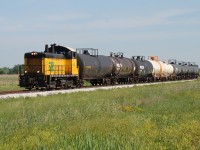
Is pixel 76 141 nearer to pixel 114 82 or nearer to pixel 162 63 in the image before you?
pixel 114 82

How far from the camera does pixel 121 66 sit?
140ft

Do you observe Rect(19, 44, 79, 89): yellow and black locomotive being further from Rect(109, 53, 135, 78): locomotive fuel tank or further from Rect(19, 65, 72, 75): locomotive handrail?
Rect(109, 53, 135, 78): locomotive fuel tank

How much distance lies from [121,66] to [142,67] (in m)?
7.90

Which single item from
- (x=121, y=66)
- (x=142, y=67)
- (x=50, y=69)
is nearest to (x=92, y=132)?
(x=50, y=69)

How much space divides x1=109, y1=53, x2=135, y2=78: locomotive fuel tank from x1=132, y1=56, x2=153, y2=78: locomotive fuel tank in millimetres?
1434

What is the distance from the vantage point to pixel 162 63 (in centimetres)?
6106

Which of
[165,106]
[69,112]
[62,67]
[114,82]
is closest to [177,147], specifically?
[69,112]

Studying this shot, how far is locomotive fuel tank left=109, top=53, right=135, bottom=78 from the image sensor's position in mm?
41281

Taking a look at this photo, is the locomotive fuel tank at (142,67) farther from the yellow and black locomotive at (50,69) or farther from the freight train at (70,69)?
the yellow and black locomotive at (50,69)

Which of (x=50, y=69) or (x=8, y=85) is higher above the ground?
(x=50, y=69)

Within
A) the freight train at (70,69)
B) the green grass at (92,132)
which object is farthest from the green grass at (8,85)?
the green grass at (92,132)

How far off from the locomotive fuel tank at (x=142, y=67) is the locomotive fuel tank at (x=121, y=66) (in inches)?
56.4

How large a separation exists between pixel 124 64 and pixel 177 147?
3369 centimetres

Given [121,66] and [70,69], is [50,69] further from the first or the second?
[121,66]
